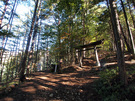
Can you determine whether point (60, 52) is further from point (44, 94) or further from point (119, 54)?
point (119, 54)

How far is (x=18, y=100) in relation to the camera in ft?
12.8

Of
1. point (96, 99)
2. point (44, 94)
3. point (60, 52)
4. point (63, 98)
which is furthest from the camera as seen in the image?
point (60, 52)

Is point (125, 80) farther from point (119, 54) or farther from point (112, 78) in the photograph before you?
point (119, 54)

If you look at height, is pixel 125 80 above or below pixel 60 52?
below

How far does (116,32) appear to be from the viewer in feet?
14.8

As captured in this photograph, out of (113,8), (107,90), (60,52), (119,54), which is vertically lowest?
(107,90)

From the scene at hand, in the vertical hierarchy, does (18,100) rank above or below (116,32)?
below

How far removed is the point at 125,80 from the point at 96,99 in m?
1.95

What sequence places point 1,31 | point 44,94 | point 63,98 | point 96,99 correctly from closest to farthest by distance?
point 96,99 → point 63,98 → point 44,94 → point 1,31

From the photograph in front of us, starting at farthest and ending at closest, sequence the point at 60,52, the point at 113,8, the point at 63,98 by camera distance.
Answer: the point at 60,52 → the point at 113,8 → the point at 63,98

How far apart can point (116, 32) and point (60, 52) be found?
28.3 ft

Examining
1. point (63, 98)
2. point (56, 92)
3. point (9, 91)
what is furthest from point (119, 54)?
point (9, 91)

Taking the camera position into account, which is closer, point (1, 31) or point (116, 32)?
point (116, 32)

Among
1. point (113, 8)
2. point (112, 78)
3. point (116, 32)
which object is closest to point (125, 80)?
point (112, 78)
